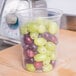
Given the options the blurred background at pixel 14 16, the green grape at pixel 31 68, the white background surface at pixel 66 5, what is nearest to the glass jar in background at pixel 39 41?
the green grape at pixel 31 68

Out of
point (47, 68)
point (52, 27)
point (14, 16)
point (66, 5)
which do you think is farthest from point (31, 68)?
point (66, 5)

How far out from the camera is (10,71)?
0.77 metres

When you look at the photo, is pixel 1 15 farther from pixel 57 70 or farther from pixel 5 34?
pixel 57 70

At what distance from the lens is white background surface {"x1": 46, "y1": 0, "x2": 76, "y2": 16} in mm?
1384

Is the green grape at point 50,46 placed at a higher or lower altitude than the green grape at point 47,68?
higher

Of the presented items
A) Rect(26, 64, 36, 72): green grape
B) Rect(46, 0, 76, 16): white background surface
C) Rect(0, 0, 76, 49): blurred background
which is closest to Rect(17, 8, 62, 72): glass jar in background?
Rect(26, 64, 36, 72): green grape

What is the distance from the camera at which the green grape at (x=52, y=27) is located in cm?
74

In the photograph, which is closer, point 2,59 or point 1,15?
point 2,59

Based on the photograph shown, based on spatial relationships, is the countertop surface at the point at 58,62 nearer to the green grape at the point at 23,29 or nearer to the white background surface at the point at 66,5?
the green grape at the point at 23,29

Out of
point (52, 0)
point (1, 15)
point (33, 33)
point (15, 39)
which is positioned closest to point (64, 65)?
point (33, 33)

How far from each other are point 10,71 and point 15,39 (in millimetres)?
467

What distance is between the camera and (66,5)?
4.68 ft

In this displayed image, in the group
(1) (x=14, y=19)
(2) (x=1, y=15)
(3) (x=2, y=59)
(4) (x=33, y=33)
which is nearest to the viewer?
(4) (x=33, y=33)

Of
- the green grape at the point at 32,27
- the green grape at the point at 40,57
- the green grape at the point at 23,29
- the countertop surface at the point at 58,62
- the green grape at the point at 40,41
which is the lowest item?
the countertop surface at the point at 58,62
